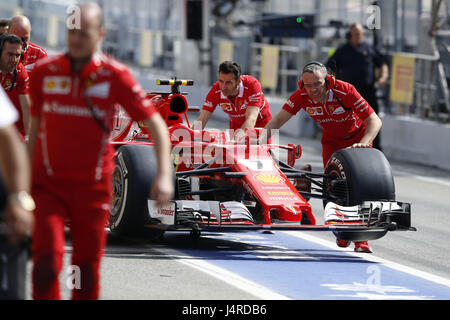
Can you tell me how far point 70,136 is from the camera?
18.2 feet

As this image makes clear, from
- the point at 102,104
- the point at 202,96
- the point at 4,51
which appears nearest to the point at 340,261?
the point at 4,51

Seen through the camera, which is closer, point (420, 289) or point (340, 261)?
point (420, 289)

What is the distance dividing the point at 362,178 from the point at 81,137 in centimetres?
420

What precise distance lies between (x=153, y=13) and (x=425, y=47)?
22.8m

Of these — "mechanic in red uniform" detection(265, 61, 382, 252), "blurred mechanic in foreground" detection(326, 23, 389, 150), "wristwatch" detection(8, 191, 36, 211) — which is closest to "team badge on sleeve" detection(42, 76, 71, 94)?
"wristwatch" detection(8, 191, 36, 211)

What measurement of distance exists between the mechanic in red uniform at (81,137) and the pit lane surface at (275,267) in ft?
5.23

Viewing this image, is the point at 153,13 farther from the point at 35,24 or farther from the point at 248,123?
the point at 248,123

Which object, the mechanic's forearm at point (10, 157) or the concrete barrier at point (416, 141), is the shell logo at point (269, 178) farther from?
the concrete barrier at point (416, 141)

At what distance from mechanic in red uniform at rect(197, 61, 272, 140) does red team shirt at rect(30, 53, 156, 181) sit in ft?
16.9

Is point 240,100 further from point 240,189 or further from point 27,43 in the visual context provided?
point 27,43

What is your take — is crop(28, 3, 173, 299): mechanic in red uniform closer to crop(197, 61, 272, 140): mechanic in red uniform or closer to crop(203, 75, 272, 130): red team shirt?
crop(197, 61, 272, 140): mechanic in red uniform

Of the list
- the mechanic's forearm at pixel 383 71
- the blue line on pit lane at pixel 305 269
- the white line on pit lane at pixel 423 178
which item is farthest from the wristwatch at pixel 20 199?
the mechanic's forearm at pixel 383 71

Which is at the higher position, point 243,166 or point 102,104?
point 102,104

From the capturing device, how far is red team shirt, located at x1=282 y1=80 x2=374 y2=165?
9.91 m
